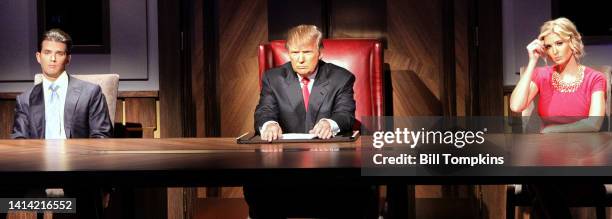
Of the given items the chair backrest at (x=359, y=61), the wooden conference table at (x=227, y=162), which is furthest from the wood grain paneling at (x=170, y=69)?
the wooden conference table at (x=227, y=162)

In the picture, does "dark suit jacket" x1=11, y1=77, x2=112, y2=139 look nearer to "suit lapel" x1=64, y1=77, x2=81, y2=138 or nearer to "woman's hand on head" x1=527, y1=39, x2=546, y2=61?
"suit lapel" x1=64, y1=77, x2=81, y2=138

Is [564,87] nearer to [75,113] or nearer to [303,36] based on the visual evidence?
[303,36]

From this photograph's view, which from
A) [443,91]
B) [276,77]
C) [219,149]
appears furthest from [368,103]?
[219,149]

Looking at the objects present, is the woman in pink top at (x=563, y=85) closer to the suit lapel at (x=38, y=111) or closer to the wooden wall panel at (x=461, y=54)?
the wooden wall panel at (x=461, y=54)

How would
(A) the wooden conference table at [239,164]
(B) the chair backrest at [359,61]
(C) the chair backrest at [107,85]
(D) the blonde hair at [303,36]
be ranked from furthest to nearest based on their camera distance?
(C) the chair backrest at [107,85]
(B) the chair backrest at [359,61]
(D) the blonde hair at [303,36]
(A) the wooden conference table at [239,164]

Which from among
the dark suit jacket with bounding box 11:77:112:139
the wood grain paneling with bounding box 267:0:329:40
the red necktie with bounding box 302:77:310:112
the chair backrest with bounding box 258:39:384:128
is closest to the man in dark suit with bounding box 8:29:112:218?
the dark suit jacket with bounding box 11:77:112:139

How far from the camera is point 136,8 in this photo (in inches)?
144

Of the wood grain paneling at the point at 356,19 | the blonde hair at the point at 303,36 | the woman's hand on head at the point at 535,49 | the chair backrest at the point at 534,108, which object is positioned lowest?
the chair backrest at the point at 534,108

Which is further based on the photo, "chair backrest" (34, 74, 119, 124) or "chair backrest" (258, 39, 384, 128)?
"chair backrest" (34, 74, 119, 124)

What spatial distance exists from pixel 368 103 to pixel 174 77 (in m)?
1.22

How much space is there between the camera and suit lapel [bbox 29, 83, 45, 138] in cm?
286

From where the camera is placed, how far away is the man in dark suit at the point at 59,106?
9.37 feet

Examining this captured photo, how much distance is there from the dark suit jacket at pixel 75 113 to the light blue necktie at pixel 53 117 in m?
0.02

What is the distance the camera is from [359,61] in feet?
9.45
